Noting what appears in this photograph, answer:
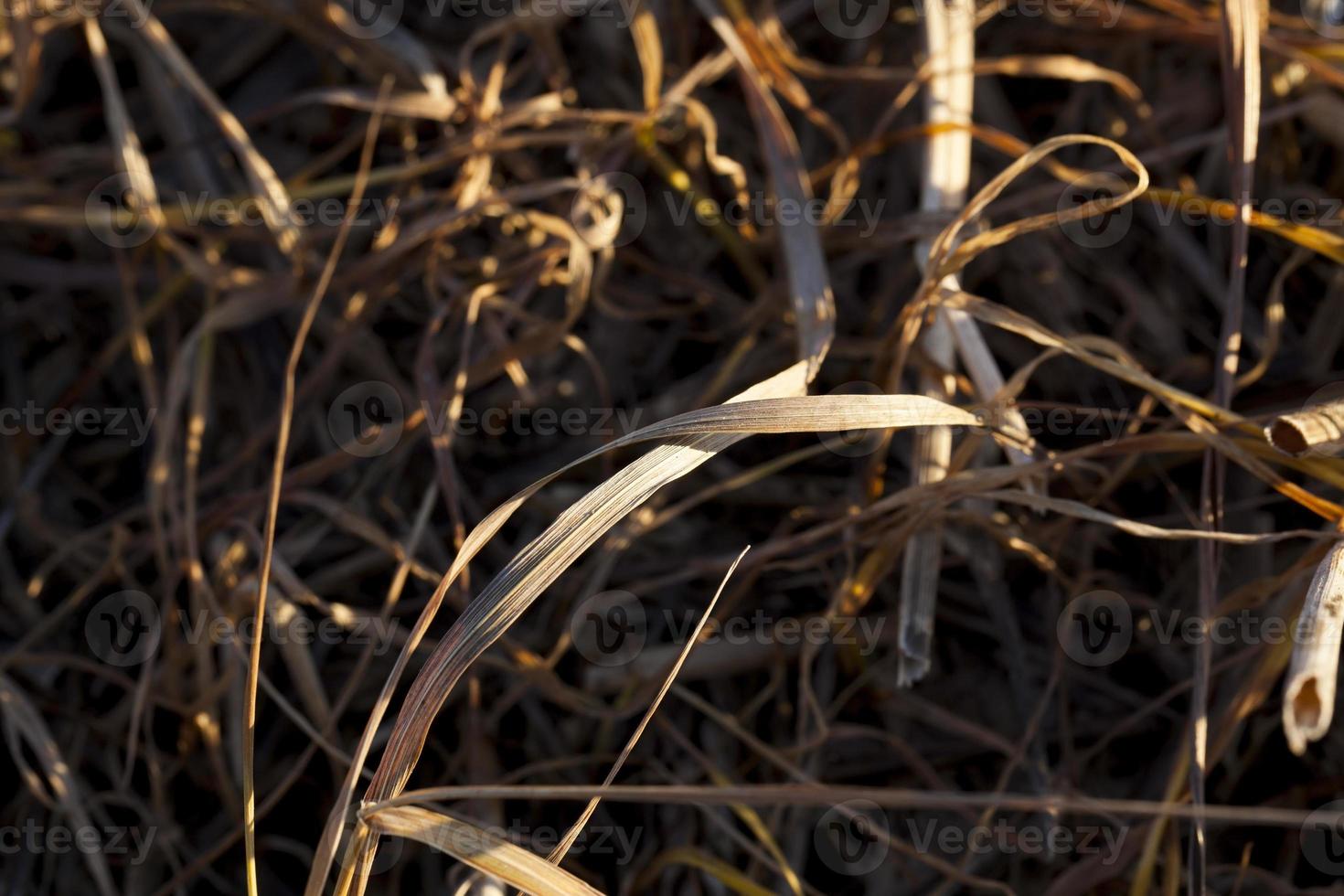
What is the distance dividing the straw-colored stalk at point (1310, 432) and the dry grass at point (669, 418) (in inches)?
1.9

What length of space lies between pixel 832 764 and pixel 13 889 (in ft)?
2.17

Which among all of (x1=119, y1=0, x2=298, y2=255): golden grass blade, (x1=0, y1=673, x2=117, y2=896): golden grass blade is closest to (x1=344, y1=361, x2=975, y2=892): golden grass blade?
(x1=0, y1=673, x2=117, y2=896): golden grass blade

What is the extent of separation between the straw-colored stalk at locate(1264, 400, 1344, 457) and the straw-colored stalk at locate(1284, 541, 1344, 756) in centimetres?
10

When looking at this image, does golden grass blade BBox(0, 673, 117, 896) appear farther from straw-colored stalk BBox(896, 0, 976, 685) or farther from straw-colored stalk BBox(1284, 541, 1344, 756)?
straw-colored stalk BBox(1284, 541, 1344, 756)

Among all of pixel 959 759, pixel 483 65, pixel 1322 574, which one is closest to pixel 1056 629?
pixel 959 759

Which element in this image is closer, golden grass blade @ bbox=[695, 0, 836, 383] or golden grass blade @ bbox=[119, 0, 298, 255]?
golden grass blade @ bbox=[695, 0, 836, 383]

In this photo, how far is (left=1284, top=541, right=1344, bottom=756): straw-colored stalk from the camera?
0.55 metres

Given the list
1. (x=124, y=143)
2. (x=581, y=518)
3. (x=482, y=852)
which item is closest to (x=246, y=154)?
(x=124, y=143)

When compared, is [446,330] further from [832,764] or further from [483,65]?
[832,764]

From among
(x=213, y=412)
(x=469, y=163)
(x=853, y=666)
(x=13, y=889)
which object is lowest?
(x=13, y=889)

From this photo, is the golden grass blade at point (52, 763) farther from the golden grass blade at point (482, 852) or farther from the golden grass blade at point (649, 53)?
the golden grass blade at point (649, 53)

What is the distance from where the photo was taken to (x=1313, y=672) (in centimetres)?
55

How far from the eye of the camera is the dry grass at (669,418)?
89cm

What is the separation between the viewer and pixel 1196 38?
1.12 metres
